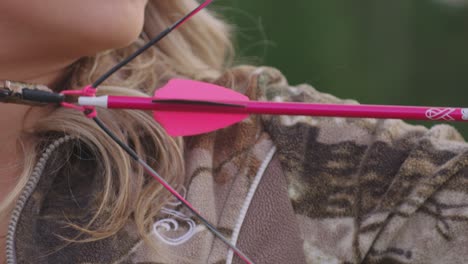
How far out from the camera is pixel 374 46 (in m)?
2.53

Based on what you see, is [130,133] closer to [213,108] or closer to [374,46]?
[213,108]

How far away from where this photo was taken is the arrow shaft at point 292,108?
617mm

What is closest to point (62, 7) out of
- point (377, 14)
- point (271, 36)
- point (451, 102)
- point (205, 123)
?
point (205, 123)

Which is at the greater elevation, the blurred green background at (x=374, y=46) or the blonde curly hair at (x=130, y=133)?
the blurred green background at (x=374, y=46)

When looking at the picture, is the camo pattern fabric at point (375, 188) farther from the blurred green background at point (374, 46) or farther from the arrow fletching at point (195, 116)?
the blurred green background at point (374, 46)

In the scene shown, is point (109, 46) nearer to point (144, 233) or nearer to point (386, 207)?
point (144, 233)

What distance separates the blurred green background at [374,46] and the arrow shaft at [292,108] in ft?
4.50

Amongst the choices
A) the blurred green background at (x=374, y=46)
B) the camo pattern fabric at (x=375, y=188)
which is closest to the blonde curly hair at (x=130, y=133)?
the camo pattern fabric at (x=375, y=188)

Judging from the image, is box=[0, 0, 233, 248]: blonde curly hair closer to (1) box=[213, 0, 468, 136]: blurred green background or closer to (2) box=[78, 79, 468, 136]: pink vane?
(2) box=[78, 79, 468, 136]: pink vane

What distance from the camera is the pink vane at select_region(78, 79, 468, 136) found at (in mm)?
623

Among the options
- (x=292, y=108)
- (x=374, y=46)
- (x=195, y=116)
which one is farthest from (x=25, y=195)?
(x=374, y=46)

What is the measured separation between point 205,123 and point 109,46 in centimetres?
17

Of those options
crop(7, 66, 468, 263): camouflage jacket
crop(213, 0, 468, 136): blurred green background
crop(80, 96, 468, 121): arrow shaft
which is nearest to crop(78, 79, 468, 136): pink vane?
crop(80, 96, 468, 121): arrow shaft

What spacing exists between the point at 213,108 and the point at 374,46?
1.91 metres
